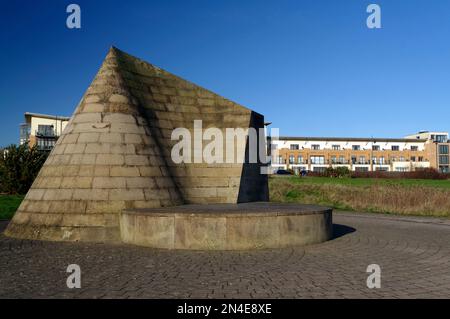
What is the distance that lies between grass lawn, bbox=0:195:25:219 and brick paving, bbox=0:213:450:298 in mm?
8049

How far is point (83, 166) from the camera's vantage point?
40.0 feet

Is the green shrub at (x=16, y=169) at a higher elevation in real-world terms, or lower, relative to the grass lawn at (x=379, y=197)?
higher

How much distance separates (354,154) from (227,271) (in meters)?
103

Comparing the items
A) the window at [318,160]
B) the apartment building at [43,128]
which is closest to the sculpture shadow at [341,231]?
the apartment building at [43,128]

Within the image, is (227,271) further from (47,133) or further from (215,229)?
(47,133)

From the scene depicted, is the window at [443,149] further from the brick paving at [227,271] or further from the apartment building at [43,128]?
the brick paving at [227,271]

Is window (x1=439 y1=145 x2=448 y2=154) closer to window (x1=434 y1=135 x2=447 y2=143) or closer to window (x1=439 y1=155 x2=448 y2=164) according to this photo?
window (x1=439 y1=155 x2=448 y2=164)

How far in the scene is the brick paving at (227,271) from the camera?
21.1ft

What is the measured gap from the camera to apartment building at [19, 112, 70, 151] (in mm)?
69562

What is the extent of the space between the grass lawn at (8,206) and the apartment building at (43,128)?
4938 centimetres

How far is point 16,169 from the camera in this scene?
26.8m
